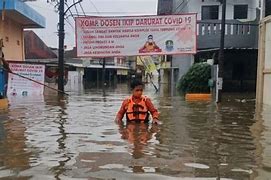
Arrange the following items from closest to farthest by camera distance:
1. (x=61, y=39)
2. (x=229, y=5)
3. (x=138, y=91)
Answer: (x=138, y=91), (x=61, y=39), (x=229, y=5)

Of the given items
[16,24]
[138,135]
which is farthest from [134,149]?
[16,24]

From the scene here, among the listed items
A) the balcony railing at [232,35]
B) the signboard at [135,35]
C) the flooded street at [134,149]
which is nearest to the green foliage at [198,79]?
the signboard at [135,35]

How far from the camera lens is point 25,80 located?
74.3 ft

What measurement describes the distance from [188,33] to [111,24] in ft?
11.0

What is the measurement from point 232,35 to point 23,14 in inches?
560

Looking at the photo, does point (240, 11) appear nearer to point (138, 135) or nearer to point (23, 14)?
point (23, 14)

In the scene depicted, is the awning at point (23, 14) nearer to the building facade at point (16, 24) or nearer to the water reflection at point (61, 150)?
the building facade at point (16, 24)

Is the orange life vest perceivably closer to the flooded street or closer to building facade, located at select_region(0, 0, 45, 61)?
the flooded street

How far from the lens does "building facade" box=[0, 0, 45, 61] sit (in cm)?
2487

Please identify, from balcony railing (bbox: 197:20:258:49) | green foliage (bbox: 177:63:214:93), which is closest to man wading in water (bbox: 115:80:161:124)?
green foliage (bbox: 177:63:214:93)

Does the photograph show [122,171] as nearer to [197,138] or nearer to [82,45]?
[197,138]

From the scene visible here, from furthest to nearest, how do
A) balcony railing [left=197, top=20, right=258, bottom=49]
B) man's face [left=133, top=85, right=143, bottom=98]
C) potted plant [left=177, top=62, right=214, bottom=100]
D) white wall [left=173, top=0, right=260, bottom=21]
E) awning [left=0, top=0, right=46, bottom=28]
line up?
white wall [left=173, top=0, right=260, bottom=21] → balcony railing [left=197, top=20, right=258, bottom=49] → potted plant [left=177, top=62, right=214, bottom=100] → awning [left=0, top=0, right=46, bottom=28] → man's face [left=133, top=85, right=143, bottom=98]

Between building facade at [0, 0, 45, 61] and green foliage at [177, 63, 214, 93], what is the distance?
945cm

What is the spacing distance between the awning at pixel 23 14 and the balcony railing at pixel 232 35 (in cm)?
1033
